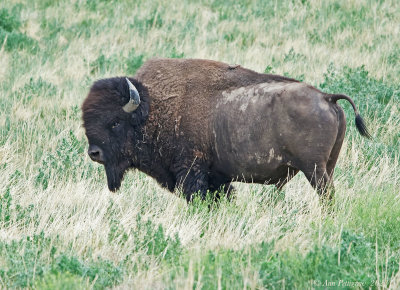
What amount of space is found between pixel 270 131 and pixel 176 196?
4.25 feet

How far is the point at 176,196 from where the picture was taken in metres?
6.66

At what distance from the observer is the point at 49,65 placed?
496 inches

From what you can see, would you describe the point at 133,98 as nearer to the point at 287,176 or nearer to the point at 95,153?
the point at 95,153

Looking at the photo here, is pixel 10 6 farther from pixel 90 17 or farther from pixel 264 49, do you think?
pixel 264 49

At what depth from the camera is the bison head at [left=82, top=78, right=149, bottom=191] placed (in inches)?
255

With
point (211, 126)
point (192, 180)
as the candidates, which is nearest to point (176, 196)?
point (192, 180)

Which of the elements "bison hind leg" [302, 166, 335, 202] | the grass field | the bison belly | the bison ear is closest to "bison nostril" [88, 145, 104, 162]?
the grass field

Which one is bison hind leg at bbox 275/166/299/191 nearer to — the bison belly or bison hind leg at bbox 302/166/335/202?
the bison belly

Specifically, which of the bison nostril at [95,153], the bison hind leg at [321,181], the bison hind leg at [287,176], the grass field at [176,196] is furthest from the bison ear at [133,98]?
the bison hind leg at [321,181]

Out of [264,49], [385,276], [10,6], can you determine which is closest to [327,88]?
[264,49]

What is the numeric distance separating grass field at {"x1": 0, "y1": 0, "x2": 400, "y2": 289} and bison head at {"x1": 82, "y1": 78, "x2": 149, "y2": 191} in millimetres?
445

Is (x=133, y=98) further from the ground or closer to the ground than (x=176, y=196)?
further from the ground

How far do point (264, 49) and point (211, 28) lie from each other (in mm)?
1911

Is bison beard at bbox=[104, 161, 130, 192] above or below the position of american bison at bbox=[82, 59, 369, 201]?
below
